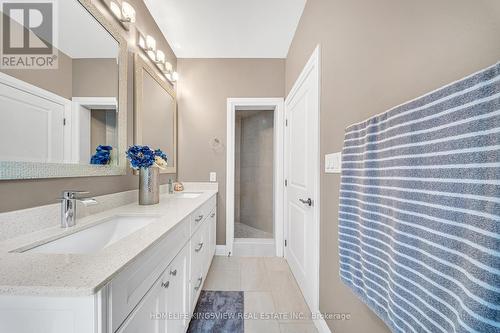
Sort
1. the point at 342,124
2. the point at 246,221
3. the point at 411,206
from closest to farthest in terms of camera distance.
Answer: the point at 411,206 < the point at 342,124 < the point at 246,221

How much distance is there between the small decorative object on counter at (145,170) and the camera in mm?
1386

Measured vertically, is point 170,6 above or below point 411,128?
above

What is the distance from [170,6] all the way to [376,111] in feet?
6.59

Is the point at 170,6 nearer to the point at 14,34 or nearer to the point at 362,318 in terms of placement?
the point at 14,34

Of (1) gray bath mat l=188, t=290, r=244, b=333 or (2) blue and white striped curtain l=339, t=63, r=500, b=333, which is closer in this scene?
(2) blue and white striped curtain l=339, t=63, r=500, b=333

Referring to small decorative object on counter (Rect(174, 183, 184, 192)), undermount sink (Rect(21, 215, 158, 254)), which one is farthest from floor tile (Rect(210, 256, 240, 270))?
undermount sink (Rect(21, 215, 158, 254))

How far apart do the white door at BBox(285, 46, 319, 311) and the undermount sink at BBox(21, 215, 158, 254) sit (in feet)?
3.74

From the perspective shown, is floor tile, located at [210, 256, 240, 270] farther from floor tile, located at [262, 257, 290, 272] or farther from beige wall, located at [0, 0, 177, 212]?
beige wall, located at [0, 0, 177, 212]

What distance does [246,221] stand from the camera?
10.8 ft

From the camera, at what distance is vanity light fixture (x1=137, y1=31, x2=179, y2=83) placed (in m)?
1.74

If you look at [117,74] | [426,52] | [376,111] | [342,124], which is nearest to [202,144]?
[117,74]

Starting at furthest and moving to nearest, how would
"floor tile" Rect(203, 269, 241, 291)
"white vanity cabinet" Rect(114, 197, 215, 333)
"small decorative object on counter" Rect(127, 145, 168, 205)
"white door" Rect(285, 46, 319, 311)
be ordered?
1. "floor tile" Rect(203, 269, 241, 291)
2. "white door" Rect(285, 46, 319, 311)
3. "small decorative object on counter" Rect(127, 145, 168, 205)
4. "white vanity cabinet" Rect(114, 197, 215, 333)

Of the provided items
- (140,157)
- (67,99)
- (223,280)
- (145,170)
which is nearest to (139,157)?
(140,157)

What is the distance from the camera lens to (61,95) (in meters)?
0.94
